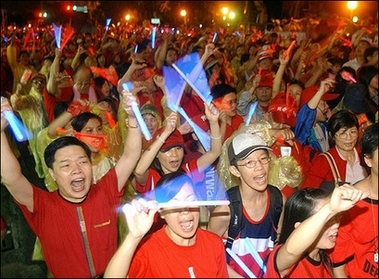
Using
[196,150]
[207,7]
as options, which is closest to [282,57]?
[196,150]

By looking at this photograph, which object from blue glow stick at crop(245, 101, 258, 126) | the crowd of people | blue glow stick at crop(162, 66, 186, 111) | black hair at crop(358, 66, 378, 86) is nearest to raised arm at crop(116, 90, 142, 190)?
the crowd of people

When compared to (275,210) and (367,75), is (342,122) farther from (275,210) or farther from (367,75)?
(367,75)

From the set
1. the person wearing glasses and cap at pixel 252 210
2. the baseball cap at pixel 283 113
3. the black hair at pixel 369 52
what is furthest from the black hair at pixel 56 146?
the black hair at pixel 369 52

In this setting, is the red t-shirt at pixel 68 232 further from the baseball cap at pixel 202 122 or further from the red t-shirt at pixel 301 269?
the baseball cap at pixel 202 122

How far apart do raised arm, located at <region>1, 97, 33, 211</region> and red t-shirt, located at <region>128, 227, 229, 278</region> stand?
70 centimetres

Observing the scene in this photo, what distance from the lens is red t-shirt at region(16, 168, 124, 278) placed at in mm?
2913

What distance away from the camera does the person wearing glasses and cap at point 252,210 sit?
319 cm

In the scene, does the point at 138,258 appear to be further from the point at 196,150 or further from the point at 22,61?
the point at 22,61

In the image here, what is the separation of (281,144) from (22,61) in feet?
23.6

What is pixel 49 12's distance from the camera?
3394 cm

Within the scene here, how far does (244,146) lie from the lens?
3307 millimetres

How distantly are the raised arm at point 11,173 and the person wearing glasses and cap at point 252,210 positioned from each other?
108cm

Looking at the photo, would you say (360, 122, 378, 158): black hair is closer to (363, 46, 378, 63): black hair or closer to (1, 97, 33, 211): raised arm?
(1, 97, 33, 211): raised arm

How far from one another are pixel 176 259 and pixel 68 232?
701mm
